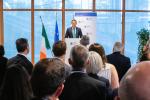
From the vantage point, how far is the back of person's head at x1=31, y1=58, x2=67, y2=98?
2.04 m

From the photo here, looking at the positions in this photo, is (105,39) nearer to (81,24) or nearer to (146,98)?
(81,24)

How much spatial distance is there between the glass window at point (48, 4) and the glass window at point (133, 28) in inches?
90.4

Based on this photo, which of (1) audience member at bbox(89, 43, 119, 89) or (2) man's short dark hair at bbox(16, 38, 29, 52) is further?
(2) man's short dark hair at bbox(16, 38, 29, 52)

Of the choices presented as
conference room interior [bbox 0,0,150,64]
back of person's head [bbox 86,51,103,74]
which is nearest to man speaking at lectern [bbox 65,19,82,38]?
conference room interior [bbox 0,0,150,64]

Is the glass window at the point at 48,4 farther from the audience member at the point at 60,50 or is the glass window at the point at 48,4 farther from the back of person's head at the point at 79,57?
the back of person's head at the point at 79,57

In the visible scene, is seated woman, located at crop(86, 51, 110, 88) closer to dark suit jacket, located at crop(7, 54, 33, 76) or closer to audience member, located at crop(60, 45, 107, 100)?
audience member, located at crop(60, 45, 107, 100)

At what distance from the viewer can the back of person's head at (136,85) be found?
128cm

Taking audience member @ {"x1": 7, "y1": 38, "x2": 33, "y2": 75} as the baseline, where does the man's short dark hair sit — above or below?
above

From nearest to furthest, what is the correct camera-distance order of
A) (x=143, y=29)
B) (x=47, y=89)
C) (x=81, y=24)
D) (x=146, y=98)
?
(x=146, y=98) < (x=47, y=89) < (x=81, y=24) < (x=143, y=29)

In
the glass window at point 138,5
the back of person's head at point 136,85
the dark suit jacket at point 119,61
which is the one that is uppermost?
the glass window at point 138,5

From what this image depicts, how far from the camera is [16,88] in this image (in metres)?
2.68

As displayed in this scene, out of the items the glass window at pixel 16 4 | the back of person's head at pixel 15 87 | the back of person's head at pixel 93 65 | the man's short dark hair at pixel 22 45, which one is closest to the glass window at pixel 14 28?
the glass window at pixel 16 4

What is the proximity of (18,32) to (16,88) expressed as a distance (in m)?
8.91

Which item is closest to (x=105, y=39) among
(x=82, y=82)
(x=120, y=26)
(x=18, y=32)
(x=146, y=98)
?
(x=120, y=26)
